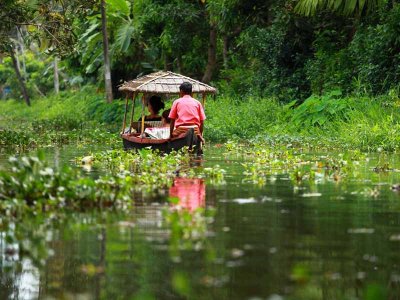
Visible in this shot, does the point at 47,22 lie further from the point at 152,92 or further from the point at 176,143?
the point at 176,143

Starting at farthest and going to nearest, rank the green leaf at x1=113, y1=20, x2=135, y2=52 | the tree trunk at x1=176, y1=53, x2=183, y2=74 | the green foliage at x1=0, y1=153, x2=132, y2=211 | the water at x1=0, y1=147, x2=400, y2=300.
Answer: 1. the tree trunk at x1=176, y1=53, x2=183, y2=74
2. the green leaf at x1=113, y1=20, x2=135, y2=52
3. the green foliage at x1=0, y1=153, x2=132, y2=211
4. the water at x1=0, y1=147, x2=400, y2=300

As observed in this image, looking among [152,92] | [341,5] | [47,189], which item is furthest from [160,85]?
[47,189]

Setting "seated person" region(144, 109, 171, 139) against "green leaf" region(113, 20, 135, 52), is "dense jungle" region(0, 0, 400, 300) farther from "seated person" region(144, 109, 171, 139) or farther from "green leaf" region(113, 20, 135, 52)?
"seated person" region(144, 109, 171, 139)

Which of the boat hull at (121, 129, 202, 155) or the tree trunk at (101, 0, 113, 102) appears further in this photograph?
the tree trunk at (101, 0, 113, 102)

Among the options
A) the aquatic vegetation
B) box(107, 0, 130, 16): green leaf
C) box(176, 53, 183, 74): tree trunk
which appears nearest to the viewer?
the aquatic vegetation

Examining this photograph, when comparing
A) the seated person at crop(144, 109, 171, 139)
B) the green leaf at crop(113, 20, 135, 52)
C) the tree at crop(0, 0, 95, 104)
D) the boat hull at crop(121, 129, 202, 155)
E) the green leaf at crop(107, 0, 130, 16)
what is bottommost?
the boat hull at crop(121, 129, 202, 155)

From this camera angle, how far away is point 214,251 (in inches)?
306

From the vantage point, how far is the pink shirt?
1995 cm

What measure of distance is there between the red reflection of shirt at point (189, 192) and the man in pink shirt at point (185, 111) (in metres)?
5.77

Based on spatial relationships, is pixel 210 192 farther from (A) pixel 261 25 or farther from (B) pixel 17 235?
(A) pixel 261 25

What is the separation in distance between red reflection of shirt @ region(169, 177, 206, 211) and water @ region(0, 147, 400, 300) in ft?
0.19

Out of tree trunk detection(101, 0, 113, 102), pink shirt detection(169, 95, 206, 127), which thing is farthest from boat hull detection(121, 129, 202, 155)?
tree trunk detection(101, 0, 113, 102)

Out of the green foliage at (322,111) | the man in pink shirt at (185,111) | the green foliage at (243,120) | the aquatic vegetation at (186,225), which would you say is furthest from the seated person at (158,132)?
the aquatic vegetation at (186,225)

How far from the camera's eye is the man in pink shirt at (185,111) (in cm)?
1995
